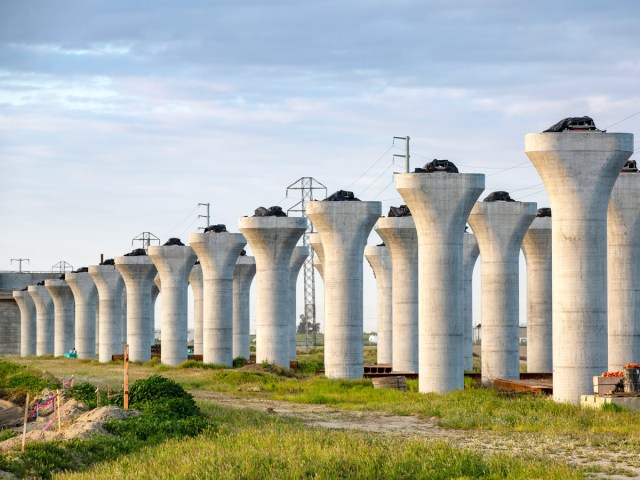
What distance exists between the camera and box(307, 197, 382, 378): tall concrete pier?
50.3 m

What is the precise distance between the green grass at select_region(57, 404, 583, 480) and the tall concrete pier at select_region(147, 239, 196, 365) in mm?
46816

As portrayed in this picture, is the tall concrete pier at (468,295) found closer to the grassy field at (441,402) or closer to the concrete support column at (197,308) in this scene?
the grassy field at (441,402)

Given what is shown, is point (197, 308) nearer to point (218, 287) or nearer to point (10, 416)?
point (218, 287)

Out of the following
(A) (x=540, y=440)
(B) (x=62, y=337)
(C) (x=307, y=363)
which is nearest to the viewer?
(A) (x=540, y=440)

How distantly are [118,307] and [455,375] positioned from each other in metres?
46.5

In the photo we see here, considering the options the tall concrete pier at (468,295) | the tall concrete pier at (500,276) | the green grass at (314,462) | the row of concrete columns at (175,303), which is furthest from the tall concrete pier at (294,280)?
the green grass at (314,462)

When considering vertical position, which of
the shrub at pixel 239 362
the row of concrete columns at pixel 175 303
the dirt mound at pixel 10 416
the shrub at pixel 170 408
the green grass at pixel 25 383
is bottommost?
the shrub at pixel 239 362

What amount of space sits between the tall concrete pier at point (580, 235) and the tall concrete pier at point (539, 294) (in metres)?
18.3

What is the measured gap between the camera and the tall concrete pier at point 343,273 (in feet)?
165

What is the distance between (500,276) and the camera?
49.8m

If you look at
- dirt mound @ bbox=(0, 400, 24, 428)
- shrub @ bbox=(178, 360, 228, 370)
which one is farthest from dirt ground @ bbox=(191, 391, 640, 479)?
shrub @ bbox=(178, 360, 228, 370)

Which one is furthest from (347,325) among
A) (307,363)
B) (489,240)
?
(307,363)

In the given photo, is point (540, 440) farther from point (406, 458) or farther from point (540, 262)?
point (540, 262)

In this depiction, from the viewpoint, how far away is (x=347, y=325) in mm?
51812
